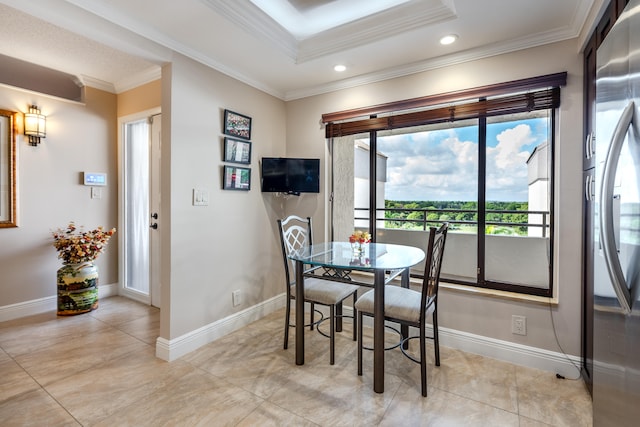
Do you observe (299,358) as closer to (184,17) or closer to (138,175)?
(184,17)

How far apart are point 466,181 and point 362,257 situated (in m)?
1.33

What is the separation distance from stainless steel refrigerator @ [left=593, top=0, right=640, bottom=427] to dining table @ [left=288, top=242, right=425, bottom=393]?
989 millimetres

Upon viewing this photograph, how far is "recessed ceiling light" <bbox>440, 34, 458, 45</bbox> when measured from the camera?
7.39ft

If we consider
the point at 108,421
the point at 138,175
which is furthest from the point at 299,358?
the point at 138,175

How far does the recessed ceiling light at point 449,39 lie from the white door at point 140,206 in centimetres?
290

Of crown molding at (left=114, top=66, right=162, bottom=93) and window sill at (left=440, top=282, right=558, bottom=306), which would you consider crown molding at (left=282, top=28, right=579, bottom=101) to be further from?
window sill at (left=440, top=282, right=558, bottom=306)

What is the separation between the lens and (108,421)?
65.7 inches

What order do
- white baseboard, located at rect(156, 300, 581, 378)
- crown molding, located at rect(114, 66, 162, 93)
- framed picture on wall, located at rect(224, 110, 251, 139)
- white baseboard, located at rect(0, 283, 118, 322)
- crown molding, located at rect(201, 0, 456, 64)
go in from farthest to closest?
1. crown molding, located at rect(114, 66, 162, 93)
2. white baseboard, located at rect(0, 283, 118, 322)
3. framed picture on wall, located at rect(224, 110, 251, 139)
4. white baseboard, located at rect(156, 300, 581, 378)
5. crown molding, located at rect(201, 0, 456, 64)

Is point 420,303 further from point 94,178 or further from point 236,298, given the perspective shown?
point 94,178

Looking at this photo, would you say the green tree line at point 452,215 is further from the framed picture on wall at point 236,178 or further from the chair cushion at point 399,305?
the framed picture on wall at point 236,178

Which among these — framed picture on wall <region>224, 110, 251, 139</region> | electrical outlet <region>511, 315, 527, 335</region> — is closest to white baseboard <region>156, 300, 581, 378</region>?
electrical outlet <region>511, 315, 527, 335</region>

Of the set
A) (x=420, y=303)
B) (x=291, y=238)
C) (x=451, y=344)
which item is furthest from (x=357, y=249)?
(x=451, y=344)

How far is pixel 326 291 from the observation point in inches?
93.4

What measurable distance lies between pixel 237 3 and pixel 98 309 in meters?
3.38
